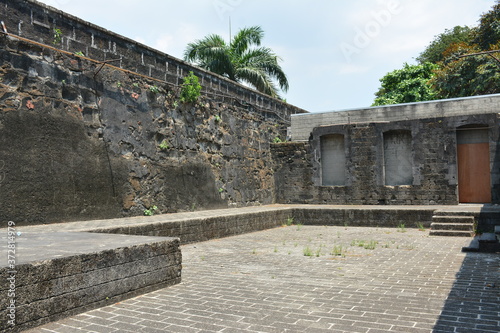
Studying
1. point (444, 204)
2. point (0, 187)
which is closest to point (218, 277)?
point (0, 187)

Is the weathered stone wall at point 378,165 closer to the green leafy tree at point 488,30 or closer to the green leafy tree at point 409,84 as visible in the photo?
the green leafy tree at point 488,30

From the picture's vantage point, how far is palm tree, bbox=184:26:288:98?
2277cm

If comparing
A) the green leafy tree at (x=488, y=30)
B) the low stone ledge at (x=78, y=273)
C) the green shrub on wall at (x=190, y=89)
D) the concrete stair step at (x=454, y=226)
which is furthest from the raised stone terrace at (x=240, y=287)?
the green leafy tree at (x=488, y=30)

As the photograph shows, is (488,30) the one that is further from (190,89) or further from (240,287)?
(240,287)

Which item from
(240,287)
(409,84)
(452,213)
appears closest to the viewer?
(240,287)

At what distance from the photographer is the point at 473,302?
13.2ft

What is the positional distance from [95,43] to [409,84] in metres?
21.8

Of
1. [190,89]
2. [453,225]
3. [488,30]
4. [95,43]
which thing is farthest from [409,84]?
[95,43]

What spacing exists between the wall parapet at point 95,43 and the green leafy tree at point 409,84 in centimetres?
1681

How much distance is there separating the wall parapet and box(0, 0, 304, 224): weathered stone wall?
0.02 metres

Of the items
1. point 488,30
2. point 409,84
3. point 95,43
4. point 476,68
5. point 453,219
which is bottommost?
point 453,219

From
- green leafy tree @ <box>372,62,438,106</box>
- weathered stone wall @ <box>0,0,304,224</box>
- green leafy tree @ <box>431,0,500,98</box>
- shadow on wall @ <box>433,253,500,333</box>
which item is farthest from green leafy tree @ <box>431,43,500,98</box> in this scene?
shadow on wall @ <box>433,253,500,333</box>

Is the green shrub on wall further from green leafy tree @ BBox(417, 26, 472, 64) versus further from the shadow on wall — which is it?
green leafy tree @ BBox(417, 26, 472, 64)

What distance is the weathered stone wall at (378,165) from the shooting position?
13.1 m
